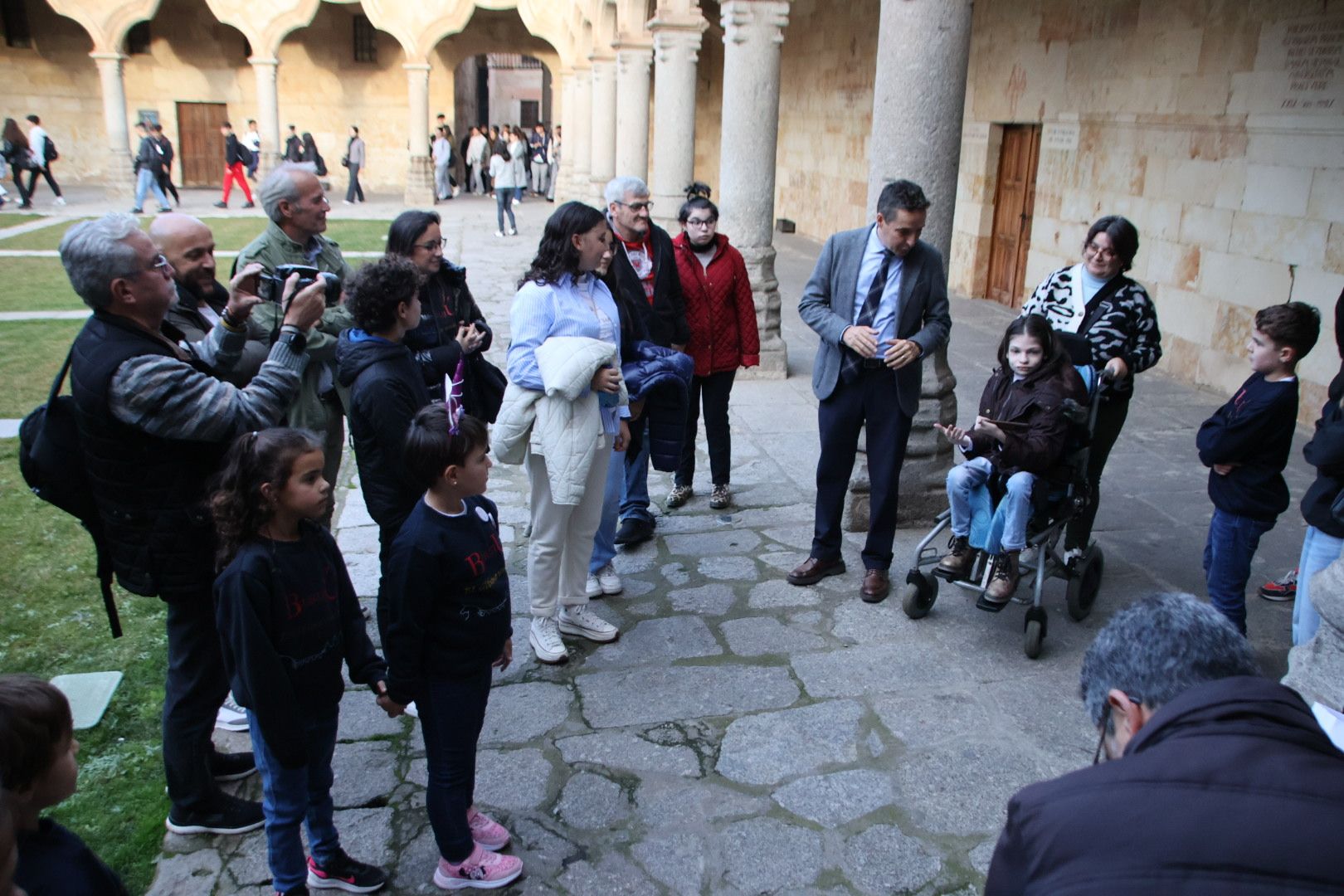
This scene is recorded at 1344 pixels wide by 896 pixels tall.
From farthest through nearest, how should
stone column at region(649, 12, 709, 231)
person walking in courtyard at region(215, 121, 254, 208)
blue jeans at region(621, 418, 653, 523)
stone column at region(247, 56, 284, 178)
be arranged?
stone column at region(247, 56, 284, 178) → person walking in courtyard at region(215, 121, 254, 208) → stone column at region(649, 12, 709, 231) → blue jeans at region(621, 418, 653, 523)

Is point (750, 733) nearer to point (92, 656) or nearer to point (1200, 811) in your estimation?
point (1200, 811)

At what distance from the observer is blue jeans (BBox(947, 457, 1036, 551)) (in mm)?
4031

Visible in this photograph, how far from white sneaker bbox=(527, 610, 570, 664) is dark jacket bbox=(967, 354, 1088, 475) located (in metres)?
1.79

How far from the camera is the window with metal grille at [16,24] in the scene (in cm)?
2622

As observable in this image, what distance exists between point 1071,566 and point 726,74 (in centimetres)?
604

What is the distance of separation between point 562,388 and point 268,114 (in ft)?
75.7

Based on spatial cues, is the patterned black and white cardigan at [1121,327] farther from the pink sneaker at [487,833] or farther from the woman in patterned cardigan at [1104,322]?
the pink sneaker at [487,833]

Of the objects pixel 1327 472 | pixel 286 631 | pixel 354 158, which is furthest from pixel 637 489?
pixel 354 158

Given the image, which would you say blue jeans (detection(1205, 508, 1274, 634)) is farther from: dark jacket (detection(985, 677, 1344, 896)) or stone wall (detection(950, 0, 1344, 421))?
stone wall (detection(950, 0, 1344, 421))

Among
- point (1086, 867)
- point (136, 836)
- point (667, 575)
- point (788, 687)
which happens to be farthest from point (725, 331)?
point (1086, 867)

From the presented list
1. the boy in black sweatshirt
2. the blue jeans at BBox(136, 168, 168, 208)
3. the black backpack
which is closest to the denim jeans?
the black backpack

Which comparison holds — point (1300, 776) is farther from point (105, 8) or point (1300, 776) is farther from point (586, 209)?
point (105, 8)

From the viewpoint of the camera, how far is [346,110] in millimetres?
28703

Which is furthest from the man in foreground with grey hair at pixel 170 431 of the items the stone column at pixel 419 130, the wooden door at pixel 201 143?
the wooden door at pixel 201 143
